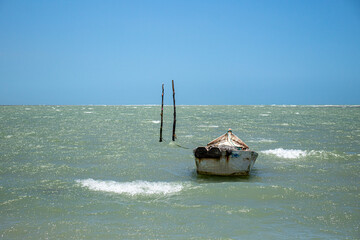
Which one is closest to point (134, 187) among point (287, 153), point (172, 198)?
point (172, 198)

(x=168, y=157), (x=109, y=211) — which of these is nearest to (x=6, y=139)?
(x=168, y=157)

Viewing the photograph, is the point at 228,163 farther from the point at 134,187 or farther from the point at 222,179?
the point at 134,187

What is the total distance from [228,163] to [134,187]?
12.6 ft

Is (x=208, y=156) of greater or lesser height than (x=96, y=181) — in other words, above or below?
above

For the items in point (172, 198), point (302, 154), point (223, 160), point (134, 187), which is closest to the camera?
point (172, 198)

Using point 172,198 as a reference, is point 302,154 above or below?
above

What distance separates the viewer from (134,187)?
12.4m

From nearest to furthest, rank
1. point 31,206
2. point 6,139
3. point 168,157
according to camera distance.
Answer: point 31,206 → point 168,157 → point 6,139

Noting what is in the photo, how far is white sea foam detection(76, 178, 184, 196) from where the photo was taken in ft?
38.2

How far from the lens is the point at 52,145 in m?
23.6

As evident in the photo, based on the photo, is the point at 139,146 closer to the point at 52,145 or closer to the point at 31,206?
the point at 52,145

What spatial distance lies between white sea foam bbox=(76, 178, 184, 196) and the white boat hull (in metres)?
1.36

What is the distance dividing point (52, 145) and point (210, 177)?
14694mm

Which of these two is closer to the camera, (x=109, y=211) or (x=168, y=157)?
(x=109, y=211)
